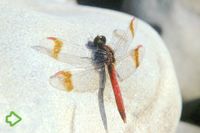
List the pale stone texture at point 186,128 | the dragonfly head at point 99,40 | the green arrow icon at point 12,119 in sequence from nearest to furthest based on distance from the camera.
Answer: the green arrow icon at point 12,119 < the dragonfly head at point 99,40 < the pale stone texture at point 186,128

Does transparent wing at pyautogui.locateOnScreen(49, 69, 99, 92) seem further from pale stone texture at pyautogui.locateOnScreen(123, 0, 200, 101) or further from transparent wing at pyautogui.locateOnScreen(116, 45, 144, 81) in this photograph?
pale stone texture at pyautogui.locateOnScreen(123, 0, 200, 101)

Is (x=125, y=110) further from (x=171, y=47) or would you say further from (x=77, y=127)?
(x=171, y=47)

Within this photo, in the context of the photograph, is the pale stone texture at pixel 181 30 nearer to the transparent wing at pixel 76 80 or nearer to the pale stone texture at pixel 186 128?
the pale stone texture at pixel 186 128

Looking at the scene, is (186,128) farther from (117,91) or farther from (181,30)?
(117,91)

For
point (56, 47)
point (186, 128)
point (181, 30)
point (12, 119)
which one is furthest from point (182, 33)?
point (12, 119)

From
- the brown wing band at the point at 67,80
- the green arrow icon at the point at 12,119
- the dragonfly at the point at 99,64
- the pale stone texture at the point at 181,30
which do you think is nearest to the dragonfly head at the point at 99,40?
the dragonfly at the point at 99,64

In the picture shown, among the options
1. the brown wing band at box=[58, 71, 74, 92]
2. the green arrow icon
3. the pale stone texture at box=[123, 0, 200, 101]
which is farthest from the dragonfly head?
the pale stone texture at box=[123, 0, 200, 101]

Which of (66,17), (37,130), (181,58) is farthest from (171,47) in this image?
(37,130)
